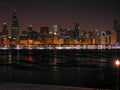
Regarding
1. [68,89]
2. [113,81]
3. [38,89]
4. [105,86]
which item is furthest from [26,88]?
[113,81]

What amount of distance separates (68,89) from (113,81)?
541 inches

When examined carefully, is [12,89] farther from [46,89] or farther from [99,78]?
[99,78]

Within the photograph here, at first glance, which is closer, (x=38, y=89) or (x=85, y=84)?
(x=38, y=89)

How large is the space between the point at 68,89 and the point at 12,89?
3034 mm

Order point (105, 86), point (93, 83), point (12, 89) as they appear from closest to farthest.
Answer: point (12, 89) < point (105, 86) < point (93, 83)

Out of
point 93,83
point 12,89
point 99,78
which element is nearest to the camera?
point 12,89

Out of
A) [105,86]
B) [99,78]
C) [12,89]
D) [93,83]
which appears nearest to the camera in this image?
[12,89]

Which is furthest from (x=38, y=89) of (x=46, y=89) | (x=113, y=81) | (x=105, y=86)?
(x=113, y=81)

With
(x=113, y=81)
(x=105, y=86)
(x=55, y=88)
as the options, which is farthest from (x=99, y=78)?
(x=55, y=88)

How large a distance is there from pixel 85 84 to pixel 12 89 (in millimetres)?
13485

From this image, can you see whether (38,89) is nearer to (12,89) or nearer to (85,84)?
(12,89)

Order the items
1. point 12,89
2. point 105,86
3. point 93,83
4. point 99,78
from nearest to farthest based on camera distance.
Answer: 1. point 12,89
2. point 105,86
3. point 93,83
4. point 99,78

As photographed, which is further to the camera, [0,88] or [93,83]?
[93,83]

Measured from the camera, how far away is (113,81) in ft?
95.5
